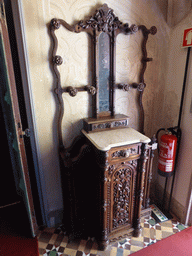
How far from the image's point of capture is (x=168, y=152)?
6.61 feet

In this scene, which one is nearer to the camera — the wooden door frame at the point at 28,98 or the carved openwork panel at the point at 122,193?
the wooden door frame at the point at 28,98

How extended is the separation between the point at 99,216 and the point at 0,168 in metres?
1.17

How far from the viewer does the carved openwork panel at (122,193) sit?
Answer: 1.70 meters

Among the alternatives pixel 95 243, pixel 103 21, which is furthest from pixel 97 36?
pixel 95 243

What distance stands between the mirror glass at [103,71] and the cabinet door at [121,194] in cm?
68

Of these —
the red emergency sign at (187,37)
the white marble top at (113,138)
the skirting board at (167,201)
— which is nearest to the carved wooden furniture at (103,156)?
the white marble top at (113,138)

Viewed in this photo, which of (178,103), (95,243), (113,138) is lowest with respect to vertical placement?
(95,243)

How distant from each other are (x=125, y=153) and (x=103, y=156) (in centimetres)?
23

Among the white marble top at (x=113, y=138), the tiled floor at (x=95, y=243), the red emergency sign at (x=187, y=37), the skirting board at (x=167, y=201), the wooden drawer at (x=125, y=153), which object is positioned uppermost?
the red emergency sign at (x=187, y=37)

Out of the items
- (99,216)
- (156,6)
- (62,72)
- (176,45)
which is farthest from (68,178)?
(156,6)

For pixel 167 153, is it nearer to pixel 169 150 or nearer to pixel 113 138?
pixel 169 150

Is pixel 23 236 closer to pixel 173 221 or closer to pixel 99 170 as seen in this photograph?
pixel 99 170

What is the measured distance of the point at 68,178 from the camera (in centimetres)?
171

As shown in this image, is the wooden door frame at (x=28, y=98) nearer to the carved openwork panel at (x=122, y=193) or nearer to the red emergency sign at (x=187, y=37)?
the carved openwork panel at (x=122, y=193)
